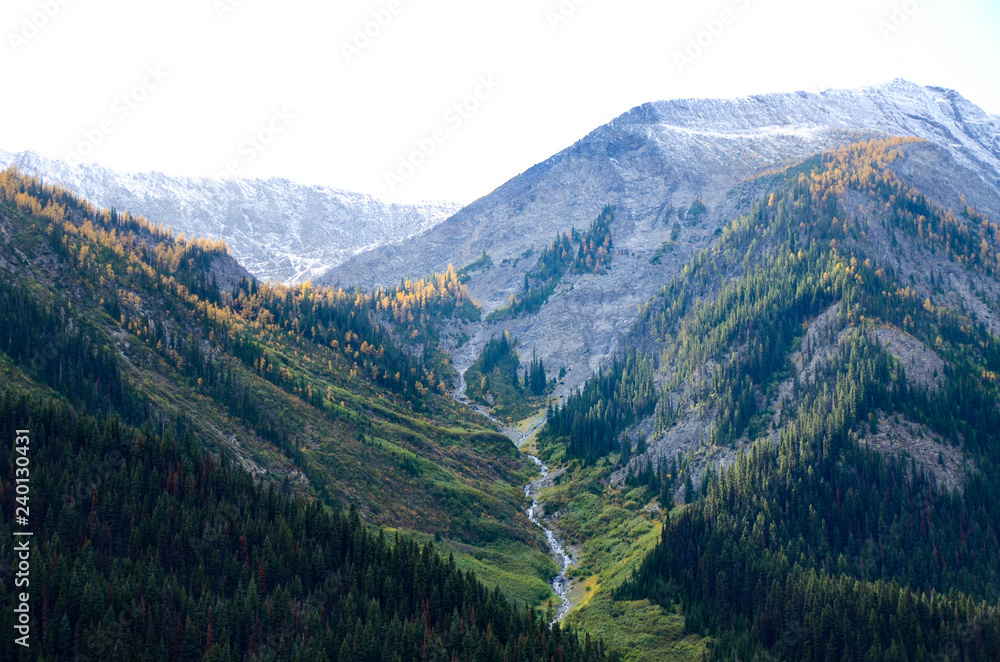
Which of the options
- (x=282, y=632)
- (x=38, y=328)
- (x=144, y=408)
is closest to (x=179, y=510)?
(x=282, y=632)

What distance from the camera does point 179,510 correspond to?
4820 inches

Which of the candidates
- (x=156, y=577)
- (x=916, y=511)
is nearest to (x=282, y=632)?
(x=156, y=577)

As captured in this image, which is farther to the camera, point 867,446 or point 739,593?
point 867,446

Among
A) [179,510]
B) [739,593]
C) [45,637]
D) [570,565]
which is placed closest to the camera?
[45,637]

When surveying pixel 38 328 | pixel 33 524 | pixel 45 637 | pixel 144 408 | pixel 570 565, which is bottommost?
pixel 570 565

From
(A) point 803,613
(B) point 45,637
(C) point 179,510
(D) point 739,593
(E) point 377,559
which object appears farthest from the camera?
(D) point 739,593

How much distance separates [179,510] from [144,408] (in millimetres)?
49094

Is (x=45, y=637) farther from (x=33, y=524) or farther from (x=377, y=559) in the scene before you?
(x=377, y=559)

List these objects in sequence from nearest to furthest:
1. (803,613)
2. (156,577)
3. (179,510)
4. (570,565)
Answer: (156,577), (179,510), (803,613), (570,565)

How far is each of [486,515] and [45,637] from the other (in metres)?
115

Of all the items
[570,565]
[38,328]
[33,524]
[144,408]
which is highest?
[38,328]

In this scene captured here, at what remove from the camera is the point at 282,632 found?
109938mm

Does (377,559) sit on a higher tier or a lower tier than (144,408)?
lower

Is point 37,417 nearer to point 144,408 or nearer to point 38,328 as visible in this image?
point 144,408
